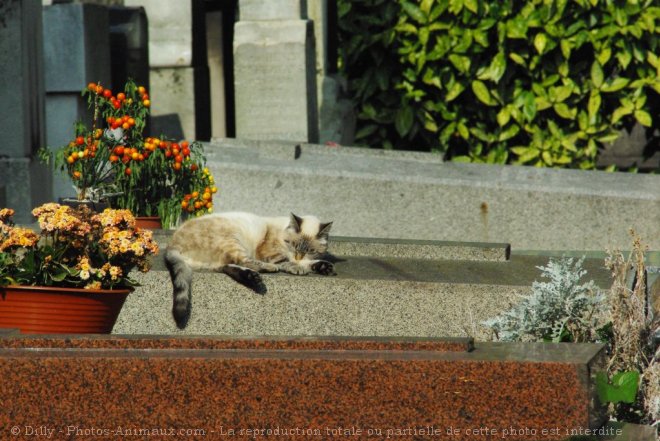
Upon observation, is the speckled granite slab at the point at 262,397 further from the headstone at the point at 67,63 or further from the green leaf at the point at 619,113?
the green leaf at the point at 619,113

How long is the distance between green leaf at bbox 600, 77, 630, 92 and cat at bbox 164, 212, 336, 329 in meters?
5.01

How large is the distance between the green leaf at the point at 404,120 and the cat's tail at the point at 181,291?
5.36 meters

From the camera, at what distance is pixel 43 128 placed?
8.21m

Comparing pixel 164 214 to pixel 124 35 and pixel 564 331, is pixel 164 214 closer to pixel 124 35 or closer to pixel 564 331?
pixel 124 35

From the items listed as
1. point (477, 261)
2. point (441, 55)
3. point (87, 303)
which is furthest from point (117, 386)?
point (441, 55)

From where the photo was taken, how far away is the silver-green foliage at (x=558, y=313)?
4.95 m

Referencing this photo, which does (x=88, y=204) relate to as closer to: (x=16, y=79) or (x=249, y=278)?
(x=249, y=278)

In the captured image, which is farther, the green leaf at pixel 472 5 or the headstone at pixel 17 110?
the green leaf at pixel 472 5

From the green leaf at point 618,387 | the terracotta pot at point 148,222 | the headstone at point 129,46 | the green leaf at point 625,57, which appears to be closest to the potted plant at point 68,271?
the green leaf at point 618,387

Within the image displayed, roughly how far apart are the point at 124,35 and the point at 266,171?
1.84m

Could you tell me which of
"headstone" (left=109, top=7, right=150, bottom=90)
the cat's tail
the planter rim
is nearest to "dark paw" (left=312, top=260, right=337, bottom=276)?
the cat's tail

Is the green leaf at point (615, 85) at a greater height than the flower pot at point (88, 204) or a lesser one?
greater

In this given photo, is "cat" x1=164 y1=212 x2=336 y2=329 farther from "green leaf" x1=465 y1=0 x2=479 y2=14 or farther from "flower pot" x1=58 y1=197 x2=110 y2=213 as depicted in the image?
"green leaf" x1=465 y1=0 x2=479 y2=14

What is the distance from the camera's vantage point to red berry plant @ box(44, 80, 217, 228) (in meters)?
7.20
